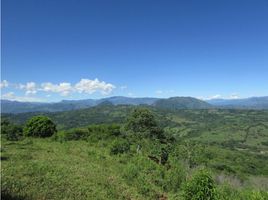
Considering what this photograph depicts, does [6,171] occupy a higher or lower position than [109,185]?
higher

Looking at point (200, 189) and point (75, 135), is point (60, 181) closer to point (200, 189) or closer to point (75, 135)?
point (200, 189)

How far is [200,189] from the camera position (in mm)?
21891

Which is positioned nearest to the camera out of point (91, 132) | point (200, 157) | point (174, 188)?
point (174, 188)

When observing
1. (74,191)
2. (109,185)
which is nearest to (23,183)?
(74,191)

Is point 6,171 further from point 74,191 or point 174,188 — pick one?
point 174,188

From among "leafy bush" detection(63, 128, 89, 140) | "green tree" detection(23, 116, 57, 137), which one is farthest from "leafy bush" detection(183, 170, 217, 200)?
"green tree" detection(23, 116, 57, 137)

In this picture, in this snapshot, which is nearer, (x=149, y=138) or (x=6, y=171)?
(x=6, y=171)

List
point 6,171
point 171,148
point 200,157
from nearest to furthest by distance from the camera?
point 6,171 < point 171,148 < point 200,157

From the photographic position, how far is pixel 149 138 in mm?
57938

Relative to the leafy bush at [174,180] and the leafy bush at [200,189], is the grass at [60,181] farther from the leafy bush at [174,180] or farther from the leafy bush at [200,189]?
the leafy bush at [174,180]

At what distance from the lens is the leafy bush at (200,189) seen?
21734 millimetres

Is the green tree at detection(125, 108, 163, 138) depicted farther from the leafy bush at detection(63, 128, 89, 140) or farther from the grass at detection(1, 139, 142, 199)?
the grass at detection(1, 139, 142, 199)

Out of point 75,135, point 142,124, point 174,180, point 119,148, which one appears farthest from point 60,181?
point 75,135

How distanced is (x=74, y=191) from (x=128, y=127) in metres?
40.4
